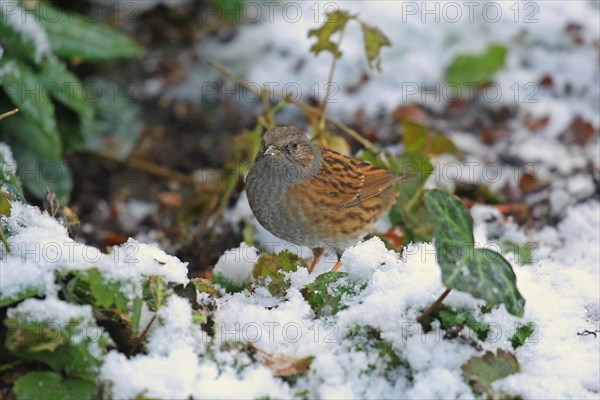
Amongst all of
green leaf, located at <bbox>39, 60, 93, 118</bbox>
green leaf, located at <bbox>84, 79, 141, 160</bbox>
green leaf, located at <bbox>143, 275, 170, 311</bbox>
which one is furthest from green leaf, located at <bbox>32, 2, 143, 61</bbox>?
green leaf, located at <bbox>143, 275, 170, 311</bbox>

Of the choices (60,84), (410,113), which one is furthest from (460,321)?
(410,113)

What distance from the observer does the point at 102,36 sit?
15.3 ft

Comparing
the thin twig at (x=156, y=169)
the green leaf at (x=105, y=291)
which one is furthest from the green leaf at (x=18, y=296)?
the thin twig at (x=156, y=169)

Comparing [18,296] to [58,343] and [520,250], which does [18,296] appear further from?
[520,250]

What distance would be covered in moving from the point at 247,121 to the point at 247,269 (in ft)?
8.65

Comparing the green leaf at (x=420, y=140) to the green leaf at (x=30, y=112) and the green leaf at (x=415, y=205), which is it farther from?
the green leaf at (x=30, y=112)

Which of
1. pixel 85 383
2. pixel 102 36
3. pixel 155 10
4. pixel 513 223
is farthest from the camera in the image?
pixel 155 10

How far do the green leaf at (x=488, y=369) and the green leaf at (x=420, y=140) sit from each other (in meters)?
2.22

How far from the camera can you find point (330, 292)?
2.31 metres

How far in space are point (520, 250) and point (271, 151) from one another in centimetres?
121

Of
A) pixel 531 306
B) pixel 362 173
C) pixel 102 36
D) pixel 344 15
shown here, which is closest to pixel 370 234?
pixel 362 173

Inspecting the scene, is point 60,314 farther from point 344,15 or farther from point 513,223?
point 513,223

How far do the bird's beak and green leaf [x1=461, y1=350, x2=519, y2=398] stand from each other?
159 centimetres

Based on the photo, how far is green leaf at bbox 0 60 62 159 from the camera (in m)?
3.97
